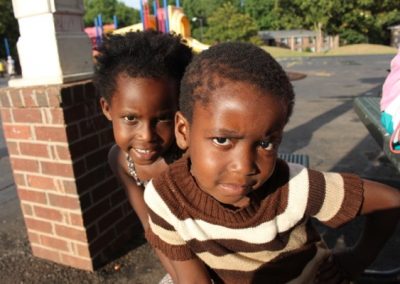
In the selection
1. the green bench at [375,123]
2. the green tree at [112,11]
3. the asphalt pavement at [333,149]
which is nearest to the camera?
the green bench at [375,123]

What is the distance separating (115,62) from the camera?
1.89 meters

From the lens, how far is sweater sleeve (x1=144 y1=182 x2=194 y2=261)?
4.76 ft

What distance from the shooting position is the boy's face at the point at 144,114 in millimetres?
1751

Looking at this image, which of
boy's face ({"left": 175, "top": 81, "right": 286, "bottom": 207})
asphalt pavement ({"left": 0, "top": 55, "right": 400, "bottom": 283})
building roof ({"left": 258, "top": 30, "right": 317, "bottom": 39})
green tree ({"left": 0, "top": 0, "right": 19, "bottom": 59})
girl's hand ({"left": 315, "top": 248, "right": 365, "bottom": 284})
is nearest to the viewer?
boy's face ({"left": 175, "top": 81, "right": 286, "bottom": 207})

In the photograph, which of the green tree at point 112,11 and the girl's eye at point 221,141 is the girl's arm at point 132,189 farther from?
the green tree at point 112,11

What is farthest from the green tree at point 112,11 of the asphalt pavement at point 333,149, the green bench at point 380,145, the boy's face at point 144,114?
the boy's face at point 144,114

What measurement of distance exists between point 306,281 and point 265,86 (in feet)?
2.65

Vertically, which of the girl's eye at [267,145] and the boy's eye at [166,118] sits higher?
the girl's eye at [267,145]

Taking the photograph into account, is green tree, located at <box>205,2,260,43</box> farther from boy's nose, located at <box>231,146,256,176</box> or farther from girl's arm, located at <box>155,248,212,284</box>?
boy's nose, located at <box>231,146,256,176</box>

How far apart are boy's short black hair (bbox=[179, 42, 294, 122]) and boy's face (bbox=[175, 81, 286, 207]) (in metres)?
0.02

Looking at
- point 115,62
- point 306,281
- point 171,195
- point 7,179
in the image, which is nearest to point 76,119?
point 115,62

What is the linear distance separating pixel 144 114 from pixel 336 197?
874 millimetres

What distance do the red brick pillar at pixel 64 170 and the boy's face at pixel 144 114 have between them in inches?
24.4

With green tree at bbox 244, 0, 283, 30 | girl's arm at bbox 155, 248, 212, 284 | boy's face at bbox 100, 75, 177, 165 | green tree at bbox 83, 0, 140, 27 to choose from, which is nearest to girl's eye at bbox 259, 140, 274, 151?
girl's arm at bbox 155, 248, 212, 284
